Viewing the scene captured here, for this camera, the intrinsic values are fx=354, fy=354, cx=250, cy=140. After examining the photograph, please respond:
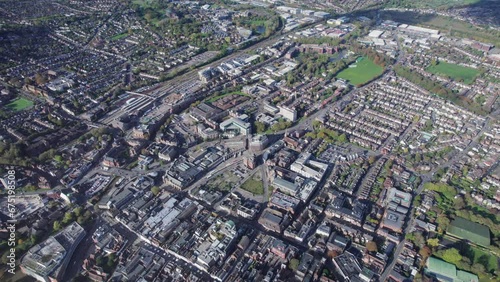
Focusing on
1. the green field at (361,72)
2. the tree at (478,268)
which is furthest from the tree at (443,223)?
the green field at (361,72)

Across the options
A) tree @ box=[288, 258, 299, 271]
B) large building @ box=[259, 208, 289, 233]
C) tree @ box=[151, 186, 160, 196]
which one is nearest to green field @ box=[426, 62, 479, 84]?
large building @ box=[259, 208, 289, 233]

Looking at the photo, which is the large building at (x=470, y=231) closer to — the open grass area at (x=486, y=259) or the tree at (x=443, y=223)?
the tree at (x=443, y=223)

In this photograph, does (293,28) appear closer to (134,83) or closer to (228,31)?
(228,31)

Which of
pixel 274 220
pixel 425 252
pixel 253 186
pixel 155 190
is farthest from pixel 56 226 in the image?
pixel 425 252

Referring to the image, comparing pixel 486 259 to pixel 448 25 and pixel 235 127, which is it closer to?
pixel 235 127

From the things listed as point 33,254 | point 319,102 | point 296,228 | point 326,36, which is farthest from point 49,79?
point 326,36

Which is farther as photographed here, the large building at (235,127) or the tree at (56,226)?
the large building at (235,127)

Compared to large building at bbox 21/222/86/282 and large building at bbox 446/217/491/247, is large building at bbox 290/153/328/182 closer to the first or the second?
large building at bbox 446/217/491/247
